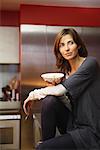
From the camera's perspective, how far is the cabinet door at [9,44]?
8.50ft

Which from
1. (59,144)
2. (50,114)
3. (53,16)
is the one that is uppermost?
(53,16)

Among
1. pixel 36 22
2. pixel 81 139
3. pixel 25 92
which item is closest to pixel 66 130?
pixel 81 139

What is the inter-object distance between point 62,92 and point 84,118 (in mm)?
158

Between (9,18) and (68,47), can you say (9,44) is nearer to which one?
(9,18)

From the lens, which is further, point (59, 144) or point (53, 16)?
point (53, 16)

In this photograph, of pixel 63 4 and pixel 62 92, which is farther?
pixel 63 4

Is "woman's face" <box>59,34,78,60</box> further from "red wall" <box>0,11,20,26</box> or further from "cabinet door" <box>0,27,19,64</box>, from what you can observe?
"red wall" <box>0,11,20,26</box>

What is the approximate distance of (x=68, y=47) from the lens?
4.53 ft

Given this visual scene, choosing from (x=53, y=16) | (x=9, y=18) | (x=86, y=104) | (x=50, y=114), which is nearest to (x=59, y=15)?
(x=53, y=16)

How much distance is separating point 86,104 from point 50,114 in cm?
20

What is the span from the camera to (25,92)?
2.42 m

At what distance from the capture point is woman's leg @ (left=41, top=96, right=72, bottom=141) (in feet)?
3.35

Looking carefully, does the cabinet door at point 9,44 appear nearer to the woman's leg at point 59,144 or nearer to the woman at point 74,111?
the woman at point 74,111

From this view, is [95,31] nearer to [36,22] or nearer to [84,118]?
[36,22]
